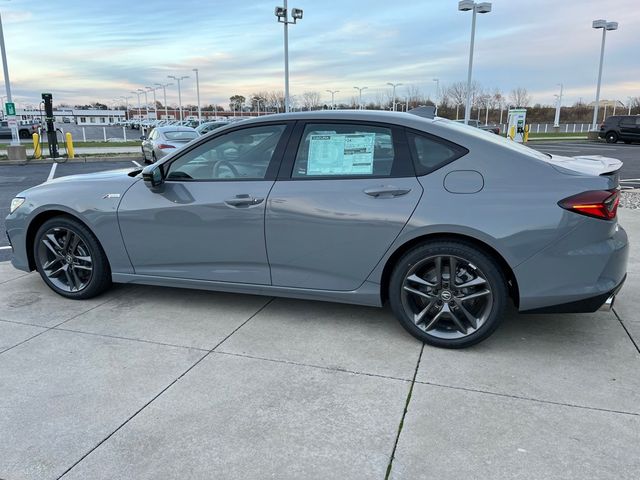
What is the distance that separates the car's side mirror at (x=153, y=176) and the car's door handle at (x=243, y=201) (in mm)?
608

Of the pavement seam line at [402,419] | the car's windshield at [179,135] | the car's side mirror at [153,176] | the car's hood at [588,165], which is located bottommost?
the pavement seam line at [402,419]

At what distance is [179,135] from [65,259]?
1182 cm

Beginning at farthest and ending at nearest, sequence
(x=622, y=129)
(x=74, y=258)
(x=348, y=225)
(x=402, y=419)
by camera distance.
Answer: (x=622, y=129) < (x=74, y=258) < (x=348, y=225) < (x=402, y=419)

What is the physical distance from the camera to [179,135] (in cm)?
1565

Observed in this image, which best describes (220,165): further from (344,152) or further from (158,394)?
(158,394)

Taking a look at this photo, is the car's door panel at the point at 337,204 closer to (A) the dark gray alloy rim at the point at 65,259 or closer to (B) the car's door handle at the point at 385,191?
(B) the car's door handle at the point at 385,191

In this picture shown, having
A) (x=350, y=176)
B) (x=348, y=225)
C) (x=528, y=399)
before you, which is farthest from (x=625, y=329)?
(x=350, y=176)

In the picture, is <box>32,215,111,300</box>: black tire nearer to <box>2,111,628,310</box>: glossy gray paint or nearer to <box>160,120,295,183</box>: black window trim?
<box>2,111,628,310</box>: glossy gray paint

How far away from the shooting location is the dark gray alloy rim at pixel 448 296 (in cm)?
338

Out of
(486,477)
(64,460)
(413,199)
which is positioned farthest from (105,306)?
(486,477)

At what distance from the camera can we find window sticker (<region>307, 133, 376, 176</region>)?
3.64 metres

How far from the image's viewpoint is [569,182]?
3205 millimetres

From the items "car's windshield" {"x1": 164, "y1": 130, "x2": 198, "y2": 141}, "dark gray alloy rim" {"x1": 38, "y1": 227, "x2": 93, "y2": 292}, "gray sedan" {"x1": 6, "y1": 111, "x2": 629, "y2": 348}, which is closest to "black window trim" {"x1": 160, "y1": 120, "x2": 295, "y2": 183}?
"gray sedan" {"x1": 6, "y1": 111, "x2": 629, "y2": 348}

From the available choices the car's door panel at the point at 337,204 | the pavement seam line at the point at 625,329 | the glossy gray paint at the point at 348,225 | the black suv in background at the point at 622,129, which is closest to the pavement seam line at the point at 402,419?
the glossy gray paint at the point at 348,225
